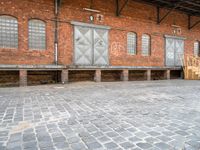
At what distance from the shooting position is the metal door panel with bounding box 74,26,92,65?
33.2ft

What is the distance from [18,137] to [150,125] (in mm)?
2067

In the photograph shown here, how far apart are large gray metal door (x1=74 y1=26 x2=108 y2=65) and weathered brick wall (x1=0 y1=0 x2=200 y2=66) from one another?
0.37m

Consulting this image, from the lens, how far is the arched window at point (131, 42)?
475 inches

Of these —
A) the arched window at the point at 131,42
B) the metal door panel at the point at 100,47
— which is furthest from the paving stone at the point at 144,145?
the arched window at the point at 131,42

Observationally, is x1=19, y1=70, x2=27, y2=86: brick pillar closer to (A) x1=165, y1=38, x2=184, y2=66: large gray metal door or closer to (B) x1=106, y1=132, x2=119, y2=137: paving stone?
(B) x1=106, y1=132, x2=119, y2=137: paving stone

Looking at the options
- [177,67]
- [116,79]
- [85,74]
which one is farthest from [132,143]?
[177,67]

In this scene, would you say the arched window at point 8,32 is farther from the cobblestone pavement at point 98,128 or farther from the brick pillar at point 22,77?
the cobblestone pavement at point 98,128

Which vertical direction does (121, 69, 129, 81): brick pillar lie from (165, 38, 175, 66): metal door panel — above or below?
below

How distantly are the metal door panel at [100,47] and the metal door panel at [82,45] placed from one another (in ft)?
1.37

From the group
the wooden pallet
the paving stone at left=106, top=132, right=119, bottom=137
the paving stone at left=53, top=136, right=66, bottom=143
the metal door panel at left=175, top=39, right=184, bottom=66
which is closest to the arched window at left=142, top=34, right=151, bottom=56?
the metal door panel at left=175, top=39, right=184, bottom=66

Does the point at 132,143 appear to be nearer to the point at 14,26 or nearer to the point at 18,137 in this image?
the point at 18,137

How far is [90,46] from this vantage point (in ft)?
34.5

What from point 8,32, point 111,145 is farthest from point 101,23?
point 111,145

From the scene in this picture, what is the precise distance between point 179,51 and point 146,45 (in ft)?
12.2
